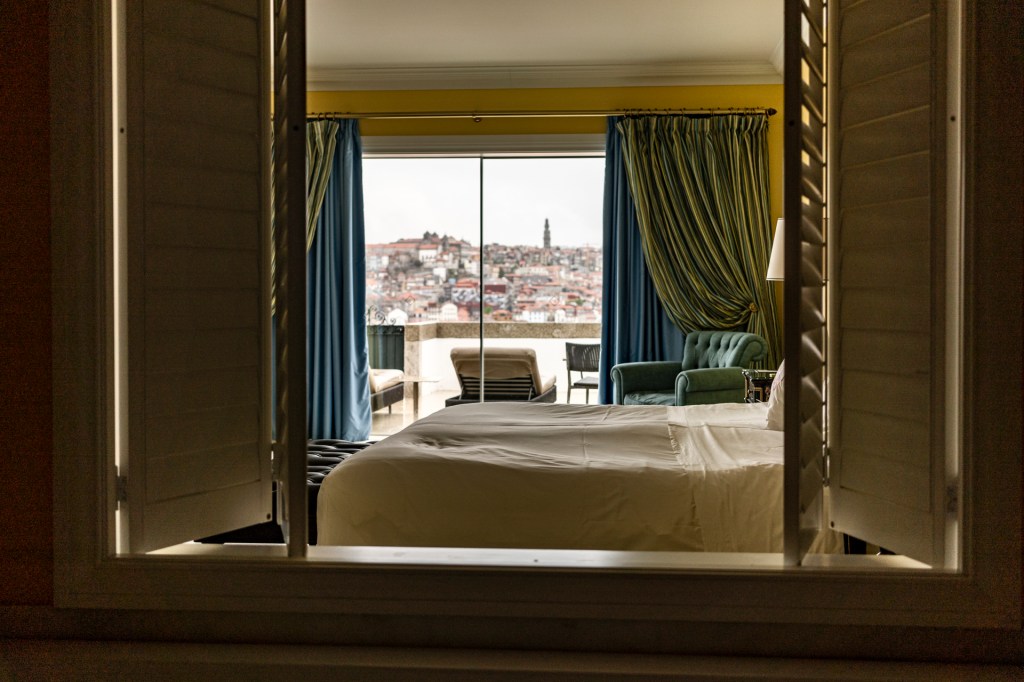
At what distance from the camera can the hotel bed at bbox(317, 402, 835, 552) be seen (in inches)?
91.5

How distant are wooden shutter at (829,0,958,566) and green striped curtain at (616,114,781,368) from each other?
4.57 meters

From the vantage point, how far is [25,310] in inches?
55.1

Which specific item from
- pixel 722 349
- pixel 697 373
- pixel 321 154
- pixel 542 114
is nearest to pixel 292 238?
pixel 697 373

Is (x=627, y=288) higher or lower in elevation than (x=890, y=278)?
higher

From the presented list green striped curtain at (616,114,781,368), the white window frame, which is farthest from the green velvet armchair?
the white window frame

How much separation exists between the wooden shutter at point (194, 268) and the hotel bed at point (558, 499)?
927mm

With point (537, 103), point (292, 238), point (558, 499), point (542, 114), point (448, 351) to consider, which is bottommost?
point (558, 499)

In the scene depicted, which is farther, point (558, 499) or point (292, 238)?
point (558, 499)

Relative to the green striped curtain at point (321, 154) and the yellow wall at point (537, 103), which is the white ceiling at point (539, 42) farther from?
the green striped curtain at point (321, 154)

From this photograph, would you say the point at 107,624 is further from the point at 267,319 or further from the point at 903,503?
the point at 903,503

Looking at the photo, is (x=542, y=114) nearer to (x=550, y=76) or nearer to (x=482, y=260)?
(x=550, y=76)

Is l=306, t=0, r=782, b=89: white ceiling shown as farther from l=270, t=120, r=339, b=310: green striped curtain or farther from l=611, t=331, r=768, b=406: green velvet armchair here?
l=611, t=331, r=768, b=406: green velvet armchair

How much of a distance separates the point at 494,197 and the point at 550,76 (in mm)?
1000

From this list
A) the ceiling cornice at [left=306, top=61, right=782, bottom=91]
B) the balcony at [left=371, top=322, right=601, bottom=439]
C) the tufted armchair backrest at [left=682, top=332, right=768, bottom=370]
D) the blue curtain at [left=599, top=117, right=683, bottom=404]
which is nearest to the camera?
the tufted armchair backrest at [left=682, top=332, right=768, bottom=370]
